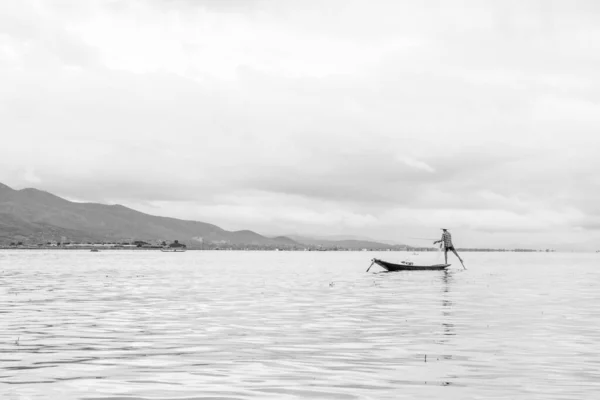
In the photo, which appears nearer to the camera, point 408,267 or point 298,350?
point 298,350

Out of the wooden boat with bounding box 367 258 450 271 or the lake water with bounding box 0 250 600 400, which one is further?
the wooden boat with bounding box 367 258 450 271

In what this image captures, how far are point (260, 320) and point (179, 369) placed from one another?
54.7 feet

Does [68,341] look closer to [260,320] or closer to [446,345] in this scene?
Result: [260,320]

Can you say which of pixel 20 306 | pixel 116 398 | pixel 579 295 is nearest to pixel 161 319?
pixel 20 306

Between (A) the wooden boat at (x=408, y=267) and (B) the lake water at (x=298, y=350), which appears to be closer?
(B) the lake water at (x=298, y=350)

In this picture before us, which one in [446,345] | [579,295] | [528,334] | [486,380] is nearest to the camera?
[486,380]

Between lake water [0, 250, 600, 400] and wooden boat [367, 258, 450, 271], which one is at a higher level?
wooden boat [367, 258, 450, 271]

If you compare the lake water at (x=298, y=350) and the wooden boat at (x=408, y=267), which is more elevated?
the wooden boat at (x=408, y=267)

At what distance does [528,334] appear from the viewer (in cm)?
3316

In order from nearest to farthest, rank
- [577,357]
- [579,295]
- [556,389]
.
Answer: [556,389]
[577,357]
[579,295]

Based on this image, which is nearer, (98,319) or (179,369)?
(179,369)

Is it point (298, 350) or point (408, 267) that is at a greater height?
point (408, 267)

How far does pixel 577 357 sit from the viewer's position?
26125mm

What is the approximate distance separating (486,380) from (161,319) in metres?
22.7
